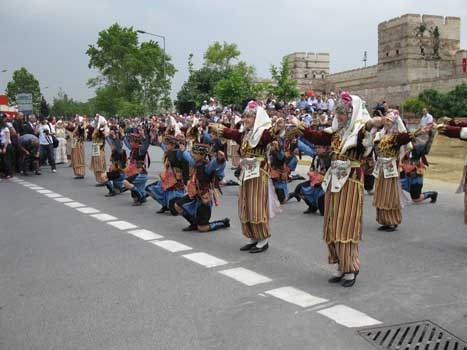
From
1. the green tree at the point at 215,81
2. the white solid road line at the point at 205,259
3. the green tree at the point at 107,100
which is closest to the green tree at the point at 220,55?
the green tree at the point at 215,81

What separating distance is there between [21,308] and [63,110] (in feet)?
354

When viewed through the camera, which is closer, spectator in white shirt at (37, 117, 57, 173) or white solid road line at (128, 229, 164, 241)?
white solid road line at (128, 229, 164, 241)

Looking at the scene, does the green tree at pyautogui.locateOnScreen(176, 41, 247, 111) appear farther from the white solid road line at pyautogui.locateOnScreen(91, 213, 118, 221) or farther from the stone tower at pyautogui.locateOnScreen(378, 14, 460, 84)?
the white solid road line at pyautogui.locateOnScreen(91, 213, 118, 221)

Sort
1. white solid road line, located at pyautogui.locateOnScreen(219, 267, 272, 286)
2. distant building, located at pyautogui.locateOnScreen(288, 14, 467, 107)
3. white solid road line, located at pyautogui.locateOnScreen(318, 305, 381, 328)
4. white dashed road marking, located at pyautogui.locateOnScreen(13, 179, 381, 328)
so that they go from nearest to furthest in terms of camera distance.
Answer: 1. white solid road line, located at pyautogui.locateOnScreen(318, 305, 381, 328)
2. white dashed road marking, located at pyautogui.locateOnScreen(13, 179, 381, 328)
3. white solid road line, located at pyautogui.locateOnScreen(219, 267, 272, 286)
4. distant building, located at pyautogui.locateOnScreen(288, 14, 467, 107)

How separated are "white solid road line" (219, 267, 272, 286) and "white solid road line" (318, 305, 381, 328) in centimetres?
113

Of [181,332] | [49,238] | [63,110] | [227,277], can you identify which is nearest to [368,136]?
[227,277]

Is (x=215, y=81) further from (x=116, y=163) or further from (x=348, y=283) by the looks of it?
(x=348, y=283)

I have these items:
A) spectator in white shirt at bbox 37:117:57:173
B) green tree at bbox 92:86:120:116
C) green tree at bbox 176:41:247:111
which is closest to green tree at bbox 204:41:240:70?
green tree at bbox 176:41:247:111

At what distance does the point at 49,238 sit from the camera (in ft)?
A: 28.1

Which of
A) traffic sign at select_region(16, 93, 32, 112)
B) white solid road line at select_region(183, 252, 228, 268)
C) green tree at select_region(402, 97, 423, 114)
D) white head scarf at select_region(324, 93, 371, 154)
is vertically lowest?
white solid road line at select_region(183, 252, 228, 268)

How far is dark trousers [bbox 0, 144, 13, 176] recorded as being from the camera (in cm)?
1775

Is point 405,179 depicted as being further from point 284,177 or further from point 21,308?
point 21,308

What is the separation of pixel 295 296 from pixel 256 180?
2219mm

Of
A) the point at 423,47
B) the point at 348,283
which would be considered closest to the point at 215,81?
the point at 423,47
